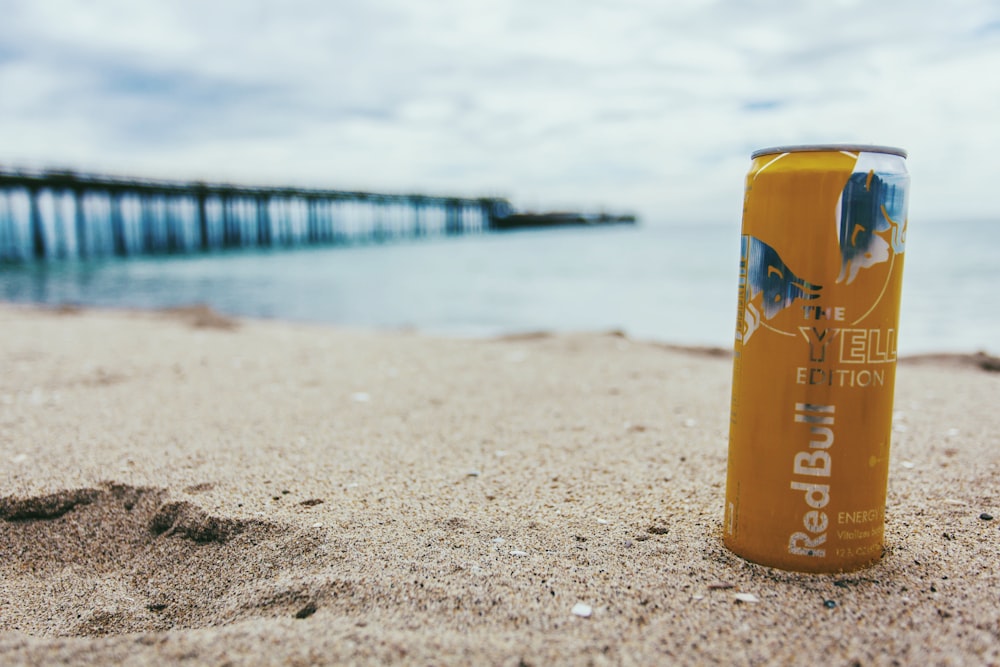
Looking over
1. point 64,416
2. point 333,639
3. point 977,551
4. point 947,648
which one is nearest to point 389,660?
point 333,639

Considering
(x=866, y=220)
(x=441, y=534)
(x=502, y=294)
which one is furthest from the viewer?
(x=502, y=294)

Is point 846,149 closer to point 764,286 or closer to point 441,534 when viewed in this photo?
point 764,286

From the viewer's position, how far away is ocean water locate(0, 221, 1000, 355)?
10070mm

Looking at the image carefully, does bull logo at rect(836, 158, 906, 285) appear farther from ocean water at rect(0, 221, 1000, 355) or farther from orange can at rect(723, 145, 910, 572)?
ocean water at rect(0, 221, 1000, 355)

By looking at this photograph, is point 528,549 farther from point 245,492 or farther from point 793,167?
point 793,167

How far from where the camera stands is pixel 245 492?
95.2 inches

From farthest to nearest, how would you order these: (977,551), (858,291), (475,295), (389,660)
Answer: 1. (475,295)
2. (977,551)
3. (858,291)
4. (389,660)

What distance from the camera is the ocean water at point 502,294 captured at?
10070 mm

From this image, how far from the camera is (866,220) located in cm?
166

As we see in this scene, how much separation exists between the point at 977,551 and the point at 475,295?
13.8 metres

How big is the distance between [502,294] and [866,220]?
13.9 metres

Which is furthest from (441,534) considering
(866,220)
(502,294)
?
(502,294)

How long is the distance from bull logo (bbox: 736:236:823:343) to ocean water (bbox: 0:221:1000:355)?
18.7ft

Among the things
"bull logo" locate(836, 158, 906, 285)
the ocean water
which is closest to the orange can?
Answer: "bull logo" locate(836, 158, 906, 285)
